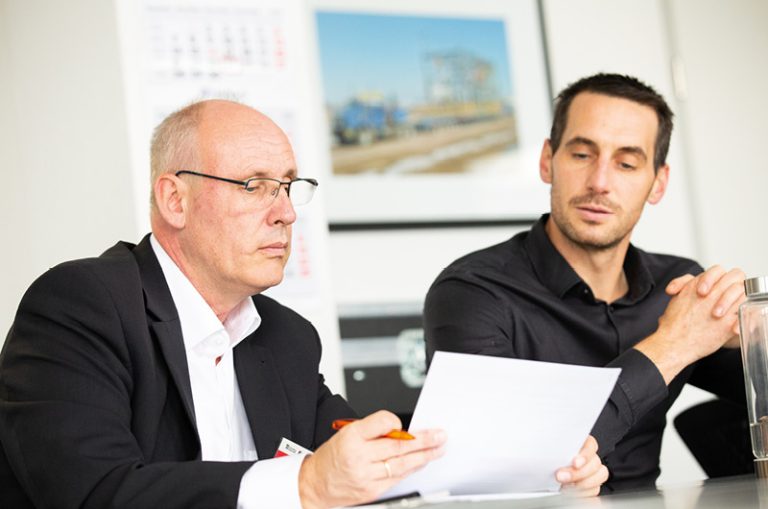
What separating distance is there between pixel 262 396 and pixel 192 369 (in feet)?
0.45

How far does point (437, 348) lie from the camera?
2.25m

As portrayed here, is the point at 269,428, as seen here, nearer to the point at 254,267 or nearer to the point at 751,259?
the point at 254,267

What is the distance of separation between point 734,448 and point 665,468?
1609 millimetres

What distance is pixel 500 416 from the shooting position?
1332 mm

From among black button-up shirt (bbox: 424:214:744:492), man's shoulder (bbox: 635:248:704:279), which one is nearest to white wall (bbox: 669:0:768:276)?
man's shoulder (bbox: 635:248:704:279)

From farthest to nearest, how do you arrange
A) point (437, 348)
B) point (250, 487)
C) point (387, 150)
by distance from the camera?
1. point (387, 150)
2. point (437, 348)
3. point (250, 487)

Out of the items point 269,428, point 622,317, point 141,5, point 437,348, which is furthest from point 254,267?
point 141,5

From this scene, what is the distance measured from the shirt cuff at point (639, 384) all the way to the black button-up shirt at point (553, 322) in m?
0.19

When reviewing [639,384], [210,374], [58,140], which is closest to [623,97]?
[639,384]

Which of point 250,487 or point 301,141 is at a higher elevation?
point 301,141

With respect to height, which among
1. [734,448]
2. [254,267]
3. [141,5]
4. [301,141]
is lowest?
[734,448]

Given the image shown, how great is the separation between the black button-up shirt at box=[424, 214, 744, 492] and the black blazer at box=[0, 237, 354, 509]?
1.60 feet

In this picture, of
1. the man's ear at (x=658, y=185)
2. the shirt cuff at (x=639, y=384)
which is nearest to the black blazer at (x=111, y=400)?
the shirt cuff at (x=639, y=384)

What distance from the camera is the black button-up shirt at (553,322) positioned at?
7.27ft
